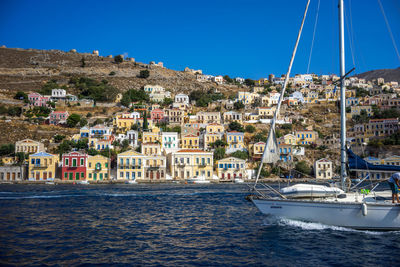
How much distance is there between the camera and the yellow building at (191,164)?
63531 millimetres

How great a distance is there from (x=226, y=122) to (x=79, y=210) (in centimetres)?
7217

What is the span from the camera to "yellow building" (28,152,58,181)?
6151 centimetres

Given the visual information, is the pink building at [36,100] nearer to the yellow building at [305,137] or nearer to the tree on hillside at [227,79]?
the yellow building at [305,137]

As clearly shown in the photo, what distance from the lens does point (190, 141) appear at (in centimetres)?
7675

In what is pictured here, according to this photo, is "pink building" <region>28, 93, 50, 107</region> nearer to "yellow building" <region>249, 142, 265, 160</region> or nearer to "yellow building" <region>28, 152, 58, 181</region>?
"yellow building" <region>28, 152, 58, 181</region>

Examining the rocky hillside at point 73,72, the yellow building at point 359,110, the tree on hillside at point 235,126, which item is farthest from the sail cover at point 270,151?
the rocky hillside at point 73,72

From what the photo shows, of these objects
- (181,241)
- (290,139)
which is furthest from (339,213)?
(290,139)

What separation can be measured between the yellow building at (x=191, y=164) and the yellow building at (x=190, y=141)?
39.0ft

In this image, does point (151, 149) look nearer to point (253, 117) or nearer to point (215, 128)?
point (215, 128)

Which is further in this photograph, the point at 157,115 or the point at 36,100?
the point at 36,100

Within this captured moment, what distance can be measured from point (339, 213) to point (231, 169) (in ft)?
161

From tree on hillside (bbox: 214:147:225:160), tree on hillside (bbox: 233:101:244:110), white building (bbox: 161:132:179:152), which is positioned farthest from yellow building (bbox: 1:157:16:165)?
tree on hillside (bbox: 233:101:244:110)

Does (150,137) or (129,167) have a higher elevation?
(150,137)

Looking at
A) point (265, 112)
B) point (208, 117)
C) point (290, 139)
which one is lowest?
point (290, 139)
